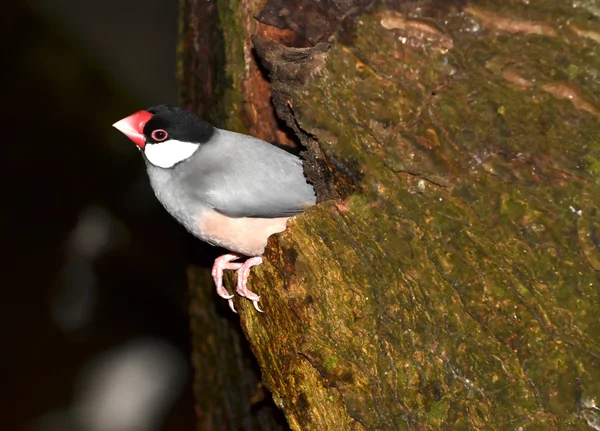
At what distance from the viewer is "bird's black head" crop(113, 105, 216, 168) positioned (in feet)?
7.80

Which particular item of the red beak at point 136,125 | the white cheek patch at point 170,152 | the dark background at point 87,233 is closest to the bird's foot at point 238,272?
the white cheek patch at point 170,152

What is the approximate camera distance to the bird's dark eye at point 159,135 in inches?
93.7

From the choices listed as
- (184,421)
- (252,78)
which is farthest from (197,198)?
(184,421)

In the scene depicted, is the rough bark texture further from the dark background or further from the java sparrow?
the dark background

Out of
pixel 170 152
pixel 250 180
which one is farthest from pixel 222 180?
pixel 170 152

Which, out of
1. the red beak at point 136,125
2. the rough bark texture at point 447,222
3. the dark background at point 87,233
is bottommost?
the dark background at point 87,233

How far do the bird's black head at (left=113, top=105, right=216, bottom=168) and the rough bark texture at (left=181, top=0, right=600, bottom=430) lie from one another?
1.82ft

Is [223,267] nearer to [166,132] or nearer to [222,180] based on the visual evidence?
[222,180]

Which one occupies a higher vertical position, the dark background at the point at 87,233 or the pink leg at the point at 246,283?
the pink leg at the point at 246,283

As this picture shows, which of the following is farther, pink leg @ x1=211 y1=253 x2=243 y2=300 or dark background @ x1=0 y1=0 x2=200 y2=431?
dark background @ x1=0 y1=0 x2=200 y2=431

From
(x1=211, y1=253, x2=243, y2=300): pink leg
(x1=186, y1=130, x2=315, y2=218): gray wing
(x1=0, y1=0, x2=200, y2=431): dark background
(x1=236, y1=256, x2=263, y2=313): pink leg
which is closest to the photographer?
(x1=236, y1=256, x2=263, y2=313): pink leg

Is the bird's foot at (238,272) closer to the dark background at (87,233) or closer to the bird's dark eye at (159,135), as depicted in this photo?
the bird's dark eye at (159,135)

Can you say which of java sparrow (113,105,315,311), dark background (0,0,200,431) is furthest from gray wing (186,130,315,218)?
dark background (0,0,200,431)

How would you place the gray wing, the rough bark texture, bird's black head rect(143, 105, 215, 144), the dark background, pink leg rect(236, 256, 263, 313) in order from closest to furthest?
1. the rough bark texture
2. pink leg rect(236, 256, 263, 313)
3. the gray wing
4. bird's black head rect(143, 105, 215, 144)
5. the dark background
